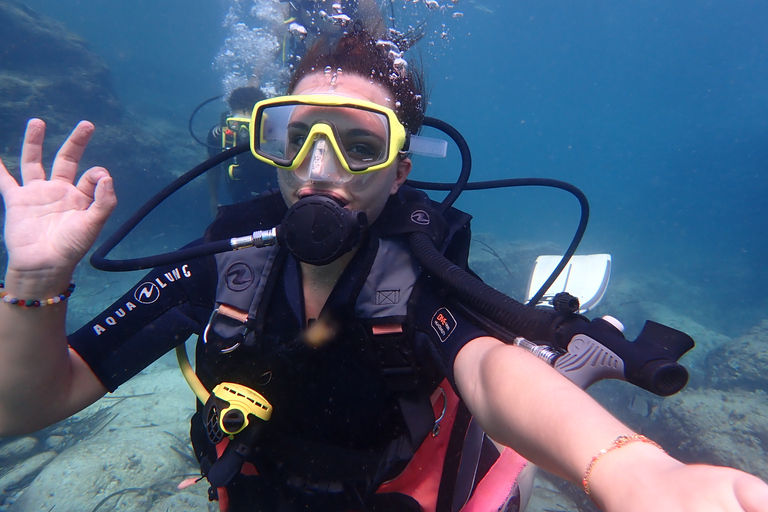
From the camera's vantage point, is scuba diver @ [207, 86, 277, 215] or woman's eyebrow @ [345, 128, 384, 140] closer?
woman's eyebrow @ [345, 128, 384, 140]

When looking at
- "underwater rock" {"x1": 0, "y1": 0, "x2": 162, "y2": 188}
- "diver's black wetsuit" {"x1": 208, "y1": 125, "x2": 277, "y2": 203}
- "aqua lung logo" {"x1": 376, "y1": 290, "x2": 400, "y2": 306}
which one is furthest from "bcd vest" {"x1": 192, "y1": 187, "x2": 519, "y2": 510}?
"underwater rock" {"x1": 0, "y1": 0, "x2": 162, "y2": 188}

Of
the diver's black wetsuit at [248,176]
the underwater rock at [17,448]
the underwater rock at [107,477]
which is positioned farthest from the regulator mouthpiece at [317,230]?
the underwater rock at [17,448]

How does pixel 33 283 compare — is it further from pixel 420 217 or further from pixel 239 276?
pixel 420 217

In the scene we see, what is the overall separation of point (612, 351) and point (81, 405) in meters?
2.42

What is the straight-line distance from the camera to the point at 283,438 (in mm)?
2029

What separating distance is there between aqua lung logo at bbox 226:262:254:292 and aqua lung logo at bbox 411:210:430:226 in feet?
3.13

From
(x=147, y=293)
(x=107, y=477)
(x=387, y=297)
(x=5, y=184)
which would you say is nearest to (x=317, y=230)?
(x=387, y=297)

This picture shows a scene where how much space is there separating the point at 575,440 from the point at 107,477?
6.55 metres

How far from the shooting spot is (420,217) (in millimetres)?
2061

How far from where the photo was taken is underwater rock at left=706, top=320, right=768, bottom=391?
9.74 m

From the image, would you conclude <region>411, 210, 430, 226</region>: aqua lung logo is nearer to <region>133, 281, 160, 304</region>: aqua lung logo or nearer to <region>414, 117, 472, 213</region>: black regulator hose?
<region>414, 117, 472, 213</region>: black regulator hose

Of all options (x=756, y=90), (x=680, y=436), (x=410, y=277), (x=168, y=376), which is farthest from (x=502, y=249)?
(x=756, y=90)

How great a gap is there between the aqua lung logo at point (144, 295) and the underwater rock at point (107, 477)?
14.4ft

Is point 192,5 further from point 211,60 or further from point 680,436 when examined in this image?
point 680,436
